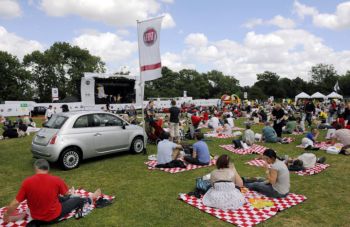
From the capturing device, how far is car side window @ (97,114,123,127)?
29.2 ft

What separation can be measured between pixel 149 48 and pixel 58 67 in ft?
183

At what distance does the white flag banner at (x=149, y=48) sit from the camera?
9.49 m

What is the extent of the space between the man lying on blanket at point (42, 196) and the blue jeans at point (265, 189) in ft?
→ 13.0

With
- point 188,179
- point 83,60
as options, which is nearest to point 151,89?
point 83,60

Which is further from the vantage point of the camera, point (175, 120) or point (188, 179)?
point (175, 120)

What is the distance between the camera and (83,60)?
61219mm

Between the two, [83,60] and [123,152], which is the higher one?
[83,60]

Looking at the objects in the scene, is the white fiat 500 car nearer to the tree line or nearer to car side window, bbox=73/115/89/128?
car side window, bbox=73/115/89/128

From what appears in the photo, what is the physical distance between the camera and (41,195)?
424cm

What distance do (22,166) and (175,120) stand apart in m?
6.01

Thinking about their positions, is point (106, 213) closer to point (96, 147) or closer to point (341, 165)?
point (96, 147)

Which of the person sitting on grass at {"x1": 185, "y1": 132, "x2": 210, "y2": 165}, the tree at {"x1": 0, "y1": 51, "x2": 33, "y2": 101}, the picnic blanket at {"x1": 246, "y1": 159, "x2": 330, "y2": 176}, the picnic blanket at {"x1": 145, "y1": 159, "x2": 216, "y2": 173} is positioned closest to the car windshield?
the picnic blanket at {"x1": 145, "y1": 159, "x2": 216, "y2": 173}

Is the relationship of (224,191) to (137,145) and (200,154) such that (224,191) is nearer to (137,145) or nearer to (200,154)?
(200,154)

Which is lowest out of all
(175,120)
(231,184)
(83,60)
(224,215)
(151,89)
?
(224,215)
